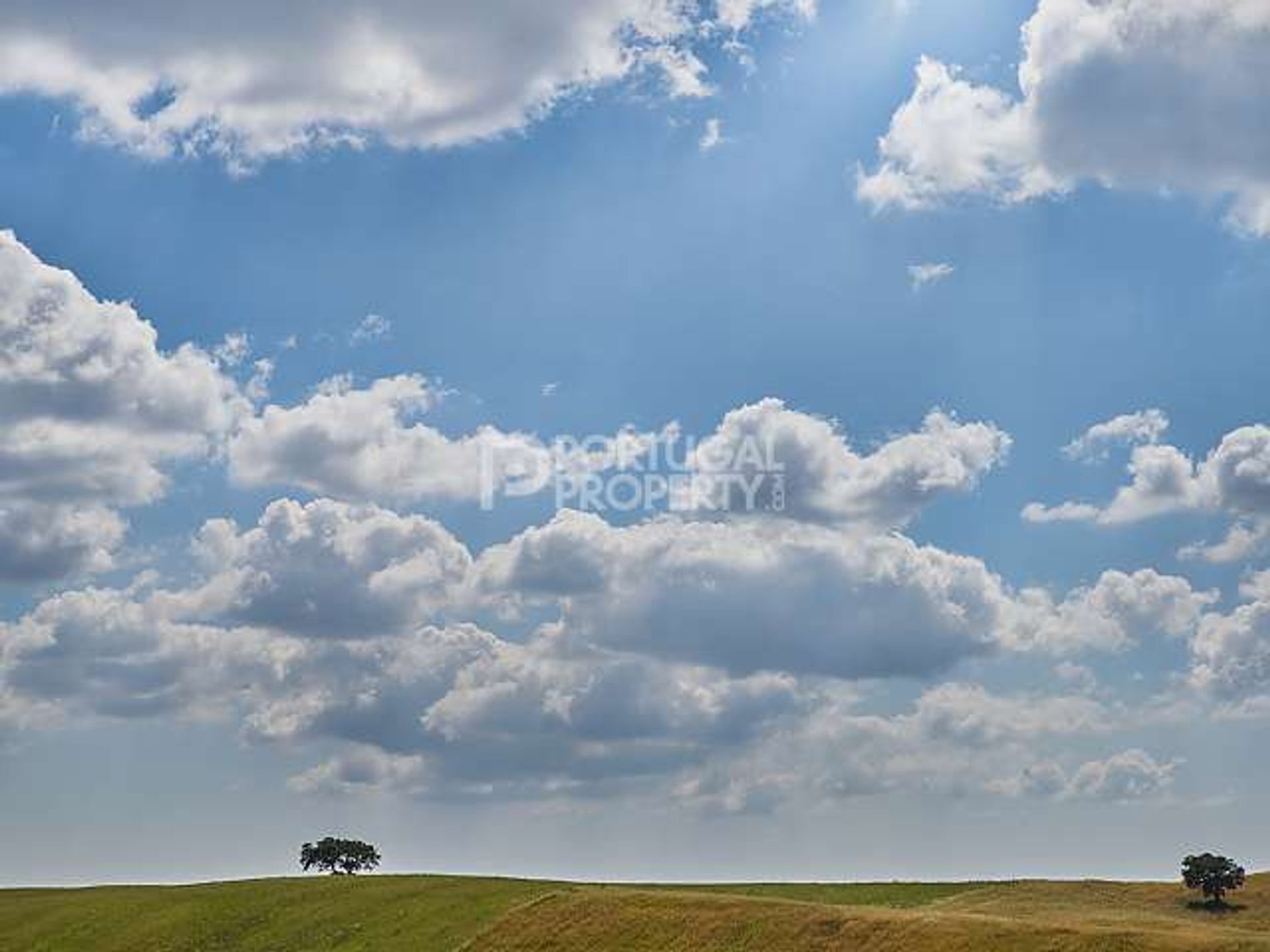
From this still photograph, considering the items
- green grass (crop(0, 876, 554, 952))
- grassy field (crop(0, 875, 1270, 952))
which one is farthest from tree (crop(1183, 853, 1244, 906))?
green grass (crop(0, 876, 554, 952))

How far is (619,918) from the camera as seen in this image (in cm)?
9469

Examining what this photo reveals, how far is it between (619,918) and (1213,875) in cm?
3794

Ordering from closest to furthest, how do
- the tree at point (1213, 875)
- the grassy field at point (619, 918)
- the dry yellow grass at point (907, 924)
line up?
the dry yellow grass at point (907, 924)
the grassy field at point (619, 918)
the tree at point (1213, 875)

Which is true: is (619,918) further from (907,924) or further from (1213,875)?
(1213,875)

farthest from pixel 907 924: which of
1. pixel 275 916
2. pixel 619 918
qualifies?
pixel 275 916

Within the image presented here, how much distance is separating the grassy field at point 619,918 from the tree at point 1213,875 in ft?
4.95

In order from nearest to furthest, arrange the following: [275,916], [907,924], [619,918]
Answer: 1. [907,924]
2. [619,918]
3. [275,916]

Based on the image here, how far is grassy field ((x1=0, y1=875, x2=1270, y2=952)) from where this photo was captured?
80.4 meters

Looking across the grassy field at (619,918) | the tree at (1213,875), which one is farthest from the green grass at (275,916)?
the tree at (1213,875)

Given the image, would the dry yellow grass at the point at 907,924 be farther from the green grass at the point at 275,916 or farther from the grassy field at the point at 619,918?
the green grass at the point at 275,916

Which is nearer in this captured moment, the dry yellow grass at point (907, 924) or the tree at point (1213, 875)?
the dry yellow grass at point (907, 924)

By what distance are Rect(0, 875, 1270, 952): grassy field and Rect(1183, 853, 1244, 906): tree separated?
4.95 feet

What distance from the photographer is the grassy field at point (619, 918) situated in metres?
80.4

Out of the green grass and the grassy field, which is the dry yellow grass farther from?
the green grass
